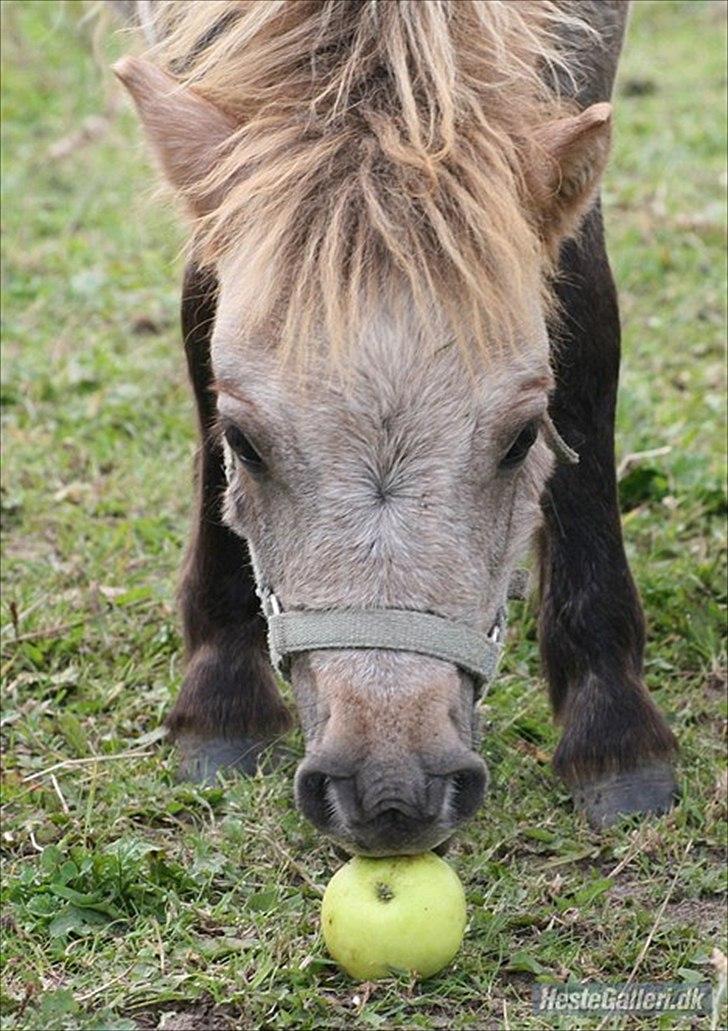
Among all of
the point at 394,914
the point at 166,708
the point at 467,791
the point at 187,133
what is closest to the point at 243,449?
the point at 187,133

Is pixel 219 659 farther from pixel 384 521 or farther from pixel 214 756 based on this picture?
pixel 384 521

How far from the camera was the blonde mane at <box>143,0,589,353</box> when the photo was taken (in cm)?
296

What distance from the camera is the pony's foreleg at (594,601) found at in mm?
3875

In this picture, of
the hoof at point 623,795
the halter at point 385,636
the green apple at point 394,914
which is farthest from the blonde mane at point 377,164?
the hoof at point 623,795

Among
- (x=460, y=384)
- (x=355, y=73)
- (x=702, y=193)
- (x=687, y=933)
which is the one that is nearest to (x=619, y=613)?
(x=687, y=933)

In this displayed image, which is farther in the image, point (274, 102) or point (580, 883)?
point (580, 883)

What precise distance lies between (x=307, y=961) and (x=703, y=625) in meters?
1.78

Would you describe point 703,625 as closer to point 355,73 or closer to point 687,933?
point 687,933

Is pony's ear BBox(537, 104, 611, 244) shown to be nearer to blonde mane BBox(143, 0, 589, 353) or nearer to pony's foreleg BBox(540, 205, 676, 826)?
blonde mane BBox(143, 0, 589, 353)

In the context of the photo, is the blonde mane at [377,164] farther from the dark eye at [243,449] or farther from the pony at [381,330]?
the dark eye at [243,449]

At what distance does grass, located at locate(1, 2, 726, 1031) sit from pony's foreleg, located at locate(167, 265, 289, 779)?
0.33 ft

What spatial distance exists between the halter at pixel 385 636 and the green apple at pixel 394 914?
0.35m

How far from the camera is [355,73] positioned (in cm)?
315

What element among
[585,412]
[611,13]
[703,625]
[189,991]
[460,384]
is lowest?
[703,625]
